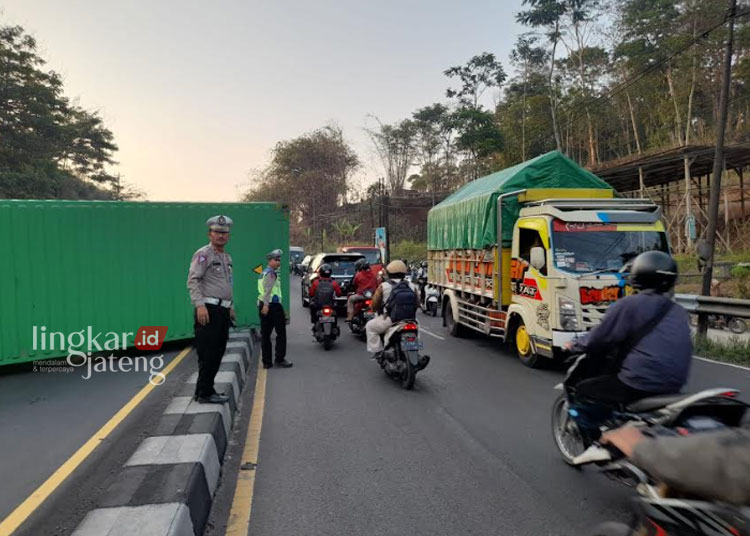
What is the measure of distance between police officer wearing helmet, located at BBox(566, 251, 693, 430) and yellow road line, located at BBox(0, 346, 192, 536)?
379cm

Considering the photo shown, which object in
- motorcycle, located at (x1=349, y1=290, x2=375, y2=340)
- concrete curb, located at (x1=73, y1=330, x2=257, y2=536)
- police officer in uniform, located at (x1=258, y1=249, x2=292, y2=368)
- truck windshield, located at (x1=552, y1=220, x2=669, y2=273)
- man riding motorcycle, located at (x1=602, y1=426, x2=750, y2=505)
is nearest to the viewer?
man riding motorcycle, located at (x1=602, y1=426, x2=750, y2=505)

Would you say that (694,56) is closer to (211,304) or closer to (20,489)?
(211,304)

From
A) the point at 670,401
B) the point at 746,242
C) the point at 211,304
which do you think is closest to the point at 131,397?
the point at 211,304

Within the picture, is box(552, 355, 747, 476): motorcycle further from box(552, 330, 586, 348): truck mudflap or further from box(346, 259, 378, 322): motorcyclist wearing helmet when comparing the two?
box(346, 259, 378, 322): motorcyclist wearing helmet

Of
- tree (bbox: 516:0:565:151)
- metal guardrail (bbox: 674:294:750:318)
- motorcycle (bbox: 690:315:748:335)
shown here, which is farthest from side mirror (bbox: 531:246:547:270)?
tree (bbox: 516:0:565:151)

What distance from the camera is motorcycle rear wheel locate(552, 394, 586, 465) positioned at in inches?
164

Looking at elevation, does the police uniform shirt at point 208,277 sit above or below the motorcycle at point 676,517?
above

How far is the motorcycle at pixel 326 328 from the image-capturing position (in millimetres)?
9523

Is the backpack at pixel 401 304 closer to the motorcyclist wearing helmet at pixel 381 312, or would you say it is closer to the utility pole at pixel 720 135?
the motorcyclist wearing helmet at pixel 381 312

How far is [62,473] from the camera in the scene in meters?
4.12

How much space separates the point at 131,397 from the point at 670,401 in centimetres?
562

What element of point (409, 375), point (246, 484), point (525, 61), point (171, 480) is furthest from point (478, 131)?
point (171, 480)

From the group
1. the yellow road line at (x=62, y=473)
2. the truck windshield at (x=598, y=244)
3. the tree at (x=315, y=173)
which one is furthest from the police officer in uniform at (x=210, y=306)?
the tree at (x=315, y=173)

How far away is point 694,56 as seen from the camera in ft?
92.7
